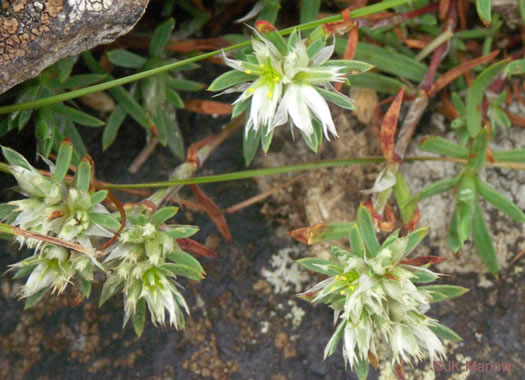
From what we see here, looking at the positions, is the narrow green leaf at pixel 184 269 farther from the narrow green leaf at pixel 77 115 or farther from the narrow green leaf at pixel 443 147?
the narrow green leaf at pixel 443 147

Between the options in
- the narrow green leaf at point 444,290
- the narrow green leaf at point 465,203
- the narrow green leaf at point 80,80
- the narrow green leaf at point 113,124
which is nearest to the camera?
the narrow green leaf at point 444,290

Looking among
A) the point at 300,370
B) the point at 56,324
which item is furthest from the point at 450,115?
the point at 56,324

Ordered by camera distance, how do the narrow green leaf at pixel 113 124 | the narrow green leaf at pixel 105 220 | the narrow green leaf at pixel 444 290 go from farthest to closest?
the narrow green leaf at pixel 113 124 → the narrow green leaf at pixel 444 290 → the narrow green leaf at pixel 105 220

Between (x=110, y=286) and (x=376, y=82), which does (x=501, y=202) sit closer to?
(x=376, y=82)

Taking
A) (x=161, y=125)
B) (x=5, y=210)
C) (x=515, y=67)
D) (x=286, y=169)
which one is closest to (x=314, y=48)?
(x=286, y=169)

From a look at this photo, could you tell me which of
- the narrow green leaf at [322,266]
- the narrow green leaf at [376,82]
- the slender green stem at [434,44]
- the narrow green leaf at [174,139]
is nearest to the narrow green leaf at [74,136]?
the narrow green leaf at [174,139]

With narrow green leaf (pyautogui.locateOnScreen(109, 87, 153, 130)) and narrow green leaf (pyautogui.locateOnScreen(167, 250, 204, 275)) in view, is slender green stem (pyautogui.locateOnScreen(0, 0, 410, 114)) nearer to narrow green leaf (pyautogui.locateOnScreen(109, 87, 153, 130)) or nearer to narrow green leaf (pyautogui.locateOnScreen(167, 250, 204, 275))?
narrow green leaf (pyautogui.locateOnScreen(109, 87, 153, 130))
